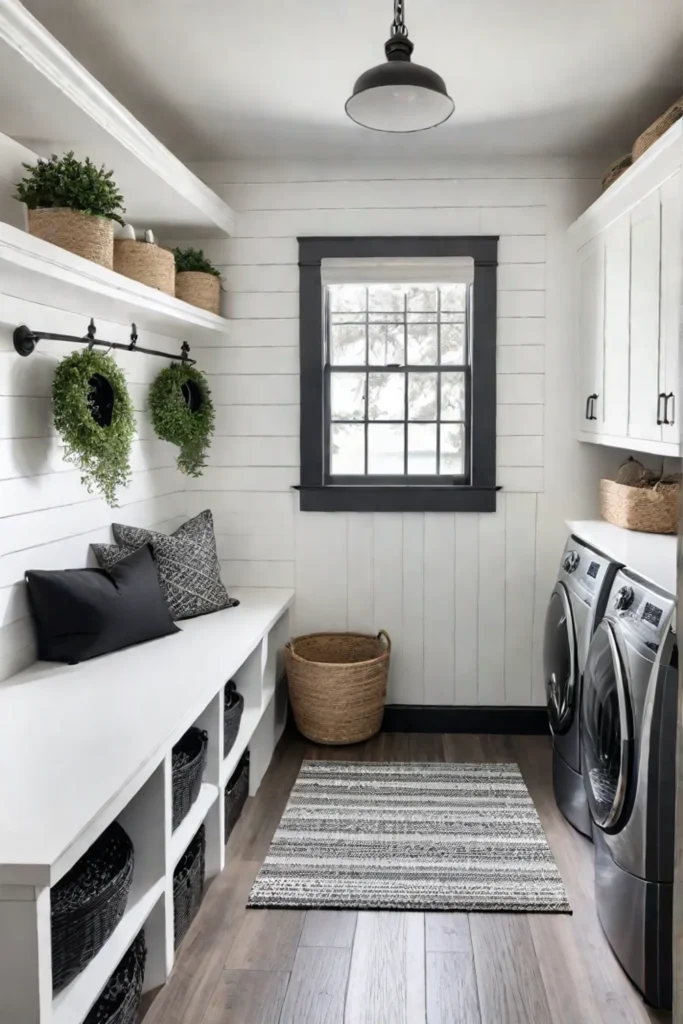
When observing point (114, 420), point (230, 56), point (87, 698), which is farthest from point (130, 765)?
point (230, 56)

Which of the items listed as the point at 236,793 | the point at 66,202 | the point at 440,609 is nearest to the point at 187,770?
the point at 236,793

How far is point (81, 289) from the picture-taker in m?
2.58

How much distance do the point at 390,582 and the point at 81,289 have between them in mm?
2120

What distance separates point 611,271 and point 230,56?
1584mm

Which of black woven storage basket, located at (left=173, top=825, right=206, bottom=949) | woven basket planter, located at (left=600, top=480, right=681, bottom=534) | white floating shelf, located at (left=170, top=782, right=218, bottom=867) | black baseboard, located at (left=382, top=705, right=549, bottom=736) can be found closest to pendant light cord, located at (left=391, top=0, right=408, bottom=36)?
woven basket planter, located at (left=600, top=480, right=681, bottom=534)

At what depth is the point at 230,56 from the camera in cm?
292

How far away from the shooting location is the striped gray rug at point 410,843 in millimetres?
2734

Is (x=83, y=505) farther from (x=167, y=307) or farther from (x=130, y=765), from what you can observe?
(x=130, y=765)

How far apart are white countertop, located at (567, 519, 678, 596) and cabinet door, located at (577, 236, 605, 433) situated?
1.39 ft

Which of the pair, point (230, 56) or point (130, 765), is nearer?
point (130, 765)

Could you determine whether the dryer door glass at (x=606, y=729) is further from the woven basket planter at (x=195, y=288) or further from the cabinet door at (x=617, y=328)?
the woven basket planter at (x=195, y=288)

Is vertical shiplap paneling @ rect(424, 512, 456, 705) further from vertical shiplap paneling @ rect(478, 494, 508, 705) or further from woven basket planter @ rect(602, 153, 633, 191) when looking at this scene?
woven basket planter @ rect(602, 153, 633, 191)

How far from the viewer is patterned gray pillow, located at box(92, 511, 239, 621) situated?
134 inches

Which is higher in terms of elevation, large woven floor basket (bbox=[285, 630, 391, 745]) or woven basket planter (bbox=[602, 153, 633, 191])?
woven basket planter (bbox=[602, 153, 633, 191])
